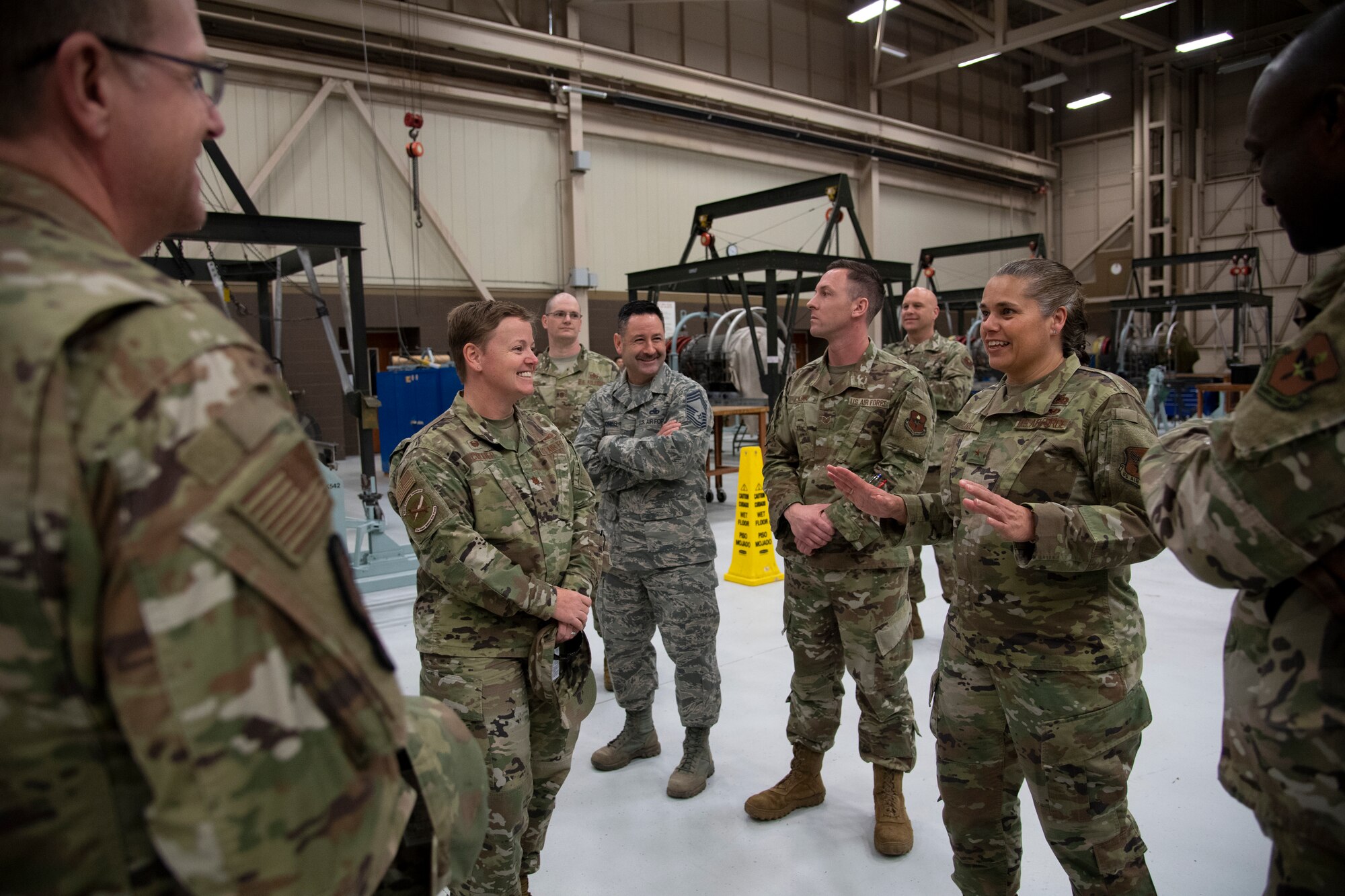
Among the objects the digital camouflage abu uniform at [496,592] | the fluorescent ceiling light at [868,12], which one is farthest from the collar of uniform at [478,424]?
the fluorescent ceiling light at [868,12]

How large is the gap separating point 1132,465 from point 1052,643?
17.6 inches

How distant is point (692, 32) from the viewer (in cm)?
1301

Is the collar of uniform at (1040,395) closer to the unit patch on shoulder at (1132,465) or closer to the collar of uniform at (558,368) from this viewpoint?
the unit patch on shoulder at (1132,465)

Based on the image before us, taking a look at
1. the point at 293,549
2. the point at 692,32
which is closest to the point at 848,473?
the point at 293,549

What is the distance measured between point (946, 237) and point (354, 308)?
1407 cm

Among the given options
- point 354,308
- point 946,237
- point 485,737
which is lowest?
point 485,737

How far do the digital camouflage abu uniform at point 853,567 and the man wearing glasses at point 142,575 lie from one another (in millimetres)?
2130

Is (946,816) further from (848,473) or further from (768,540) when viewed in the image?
(768,540)

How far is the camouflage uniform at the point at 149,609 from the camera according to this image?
613 mm

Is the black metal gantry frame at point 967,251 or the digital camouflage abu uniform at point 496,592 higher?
the black metal gantry frame at point 967,251

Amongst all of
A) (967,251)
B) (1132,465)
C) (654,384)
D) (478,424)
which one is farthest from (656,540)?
(967,251)

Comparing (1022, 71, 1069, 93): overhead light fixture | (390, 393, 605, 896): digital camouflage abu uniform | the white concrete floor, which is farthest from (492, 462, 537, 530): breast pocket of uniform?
(1022, 71, 1069, 93): overhead light fixture

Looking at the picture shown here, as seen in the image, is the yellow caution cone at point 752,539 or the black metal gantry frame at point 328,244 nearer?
the black metal gantry frame at point 328,244

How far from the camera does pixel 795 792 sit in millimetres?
2844
